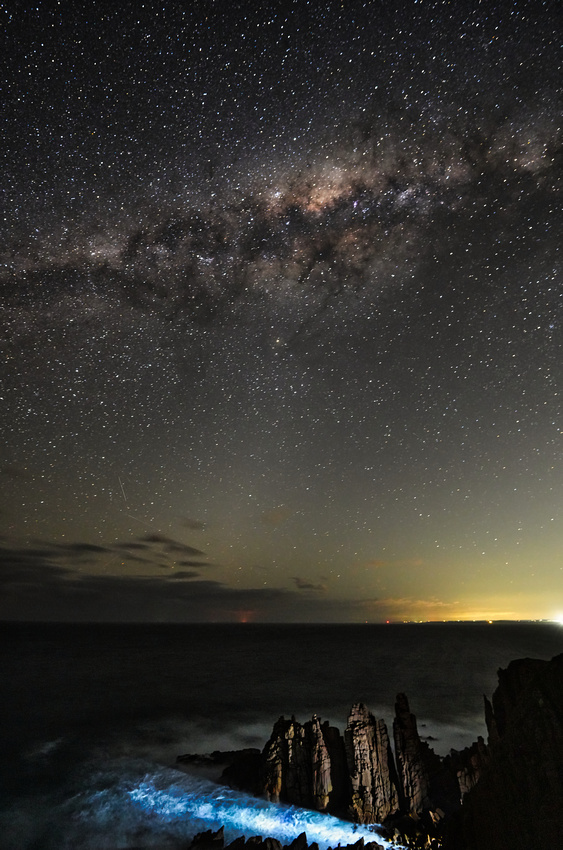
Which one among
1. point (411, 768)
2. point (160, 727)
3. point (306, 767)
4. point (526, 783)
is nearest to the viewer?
point (526, 783)

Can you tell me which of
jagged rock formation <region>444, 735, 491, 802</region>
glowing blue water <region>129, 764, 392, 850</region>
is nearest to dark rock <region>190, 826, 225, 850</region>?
glowing blue water <region>129, 764, 392, 850</region>

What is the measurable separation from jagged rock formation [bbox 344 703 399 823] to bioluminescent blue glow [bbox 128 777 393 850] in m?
1.17

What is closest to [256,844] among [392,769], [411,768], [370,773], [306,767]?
[306,767]

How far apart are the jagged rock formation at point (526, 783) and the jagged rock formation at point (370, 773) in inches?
725

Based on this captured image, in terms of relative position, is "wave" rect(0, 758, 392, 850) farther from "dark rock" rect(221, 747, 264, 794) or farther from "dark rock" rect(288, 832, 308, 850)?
"dark rock" rect(288, 832, 308, 850)

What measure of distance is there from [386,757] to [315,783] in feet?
14.7

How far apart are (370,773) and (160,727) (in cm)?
3349

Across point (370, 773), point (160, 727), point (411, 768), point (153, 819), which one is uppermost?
point (411, 768)

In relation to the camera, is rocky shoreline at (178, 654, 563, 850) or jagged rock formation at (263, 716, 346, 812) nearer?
rocky shoreline at (178, 654, 563, 850)

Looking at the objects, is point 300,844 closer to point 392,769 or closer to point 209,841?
point 209,841

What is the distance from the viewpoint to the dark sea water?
25.3 metres

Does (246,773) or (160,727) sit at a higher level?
(246,773)

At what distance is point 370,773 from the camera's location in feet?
82.5

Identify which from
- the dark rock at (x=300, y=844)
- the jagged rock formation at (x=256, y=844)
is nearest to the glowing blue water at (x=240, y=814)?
the jagged rock formation at (x=256, y=844)
